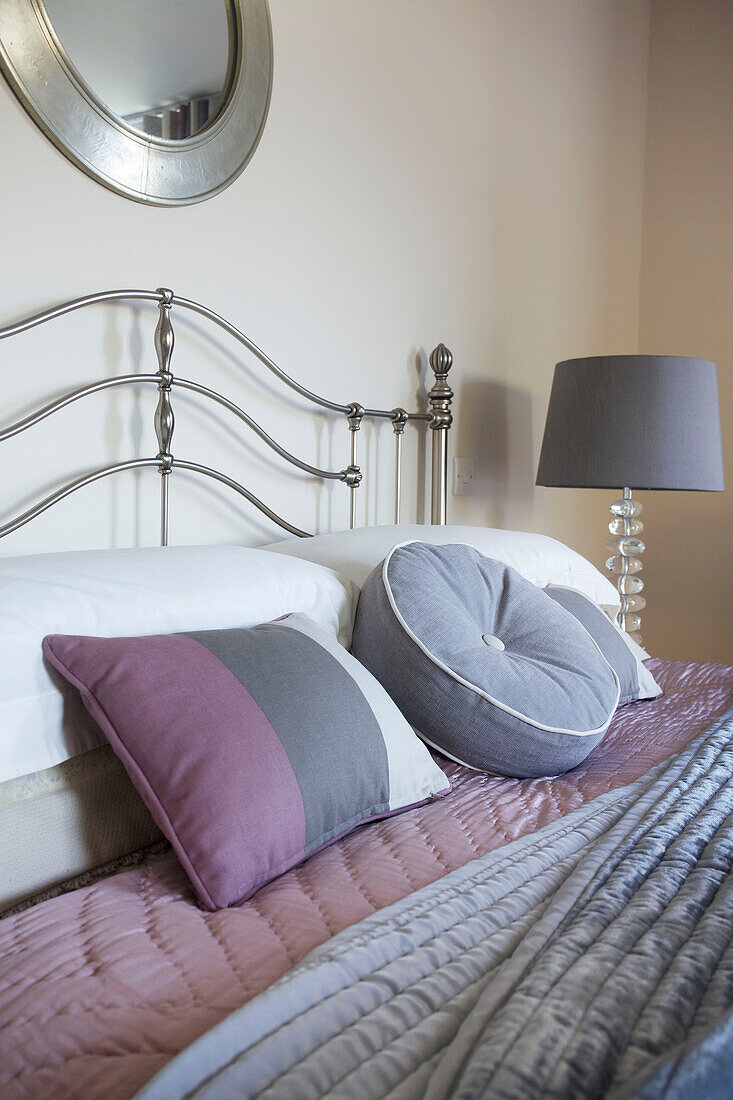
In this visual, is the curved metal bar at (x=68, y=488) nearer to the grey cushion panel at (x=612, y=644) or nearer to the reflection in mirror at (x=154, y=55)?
the reflection in mirror at (x=154, y=55)

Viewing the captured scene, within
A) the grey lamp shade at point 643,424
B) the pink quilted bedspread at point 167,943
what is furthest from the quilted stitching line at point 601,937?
the grey lamp shade at point 643,424

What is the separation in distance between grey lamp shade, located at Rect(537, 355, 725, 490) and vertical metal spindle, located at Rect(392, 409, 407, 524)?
18.6 inches

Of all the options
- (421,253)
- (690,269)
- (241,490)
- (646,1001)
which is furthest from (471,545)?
(690,269)

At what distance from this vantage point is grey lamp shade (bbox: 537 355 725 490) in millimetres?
2186

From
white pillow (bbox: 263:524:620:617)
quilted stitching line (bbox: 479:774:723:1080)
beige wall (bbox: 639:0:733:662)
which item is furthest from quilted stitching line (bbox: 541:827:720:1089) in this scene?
beige wall (bbox: 639:0:733:662)

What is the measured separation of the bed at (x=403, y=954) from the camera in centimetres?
48

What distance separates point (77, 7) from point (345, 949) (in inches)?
55.9

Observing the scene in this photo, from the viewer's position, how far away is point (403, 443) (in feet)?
7.12

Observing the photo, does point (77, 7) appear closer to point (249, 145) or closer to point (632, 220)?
point (249, 145)

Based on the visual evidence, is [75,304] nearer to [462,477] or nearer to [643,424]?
[462,477]

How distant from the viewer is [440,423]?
2.17 metres

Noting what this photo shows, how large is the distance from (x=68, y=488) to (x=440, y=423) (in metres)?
1.07

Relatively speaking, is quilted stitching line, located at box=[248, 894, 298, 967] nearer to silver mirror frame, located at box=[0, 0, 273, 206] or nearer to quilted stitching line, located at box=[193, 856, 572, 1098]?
quilted stitching line, located at box=[193, 856, 572, 1098]

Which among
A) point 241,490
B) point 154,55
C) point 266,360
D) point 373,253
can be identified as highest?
point 154,55
